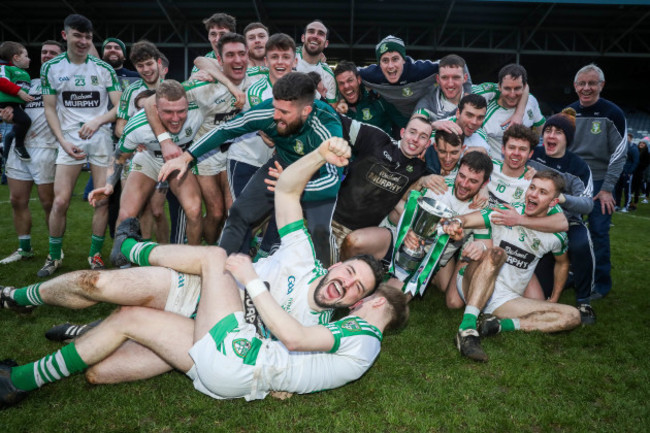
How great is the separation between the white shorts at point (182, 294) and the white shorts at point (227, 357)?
544 mm

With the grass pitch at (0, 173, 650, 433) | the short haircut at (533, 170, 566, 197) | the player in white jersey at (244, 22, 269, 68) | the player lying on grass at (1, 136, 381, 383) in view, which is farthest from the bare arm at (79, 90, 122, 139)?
the short haircut at (533, 170, 566, 197)

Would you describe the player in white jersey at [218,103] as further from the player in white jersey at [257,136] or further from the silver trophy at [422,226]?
the silver trophy at [422,226]

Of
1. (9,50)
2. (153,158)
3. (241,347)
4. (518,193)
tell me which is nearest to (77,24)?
(9,50)

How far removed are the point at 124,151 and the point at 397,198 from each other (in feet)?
10.0

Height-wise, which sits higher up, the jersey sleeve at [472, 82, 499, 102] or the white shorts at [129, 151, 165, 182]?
the jersey sleeve at [472, 82, 499, 102]

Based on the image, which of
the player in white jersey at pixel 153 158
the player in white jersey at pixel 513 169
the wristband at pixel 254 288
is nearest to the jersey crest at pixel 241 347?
the wristband at pixel 254 288

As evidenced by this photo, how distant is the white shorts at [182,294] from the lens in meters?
3.11

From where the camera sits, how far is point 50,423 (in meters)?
2.70

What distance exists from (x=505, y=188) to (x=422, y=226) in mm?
1150

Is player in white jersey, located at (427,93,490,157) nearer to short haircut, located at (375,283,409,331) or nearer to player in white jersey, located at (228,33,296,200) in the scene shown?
player in white jersey, located at (228,33,296,200)

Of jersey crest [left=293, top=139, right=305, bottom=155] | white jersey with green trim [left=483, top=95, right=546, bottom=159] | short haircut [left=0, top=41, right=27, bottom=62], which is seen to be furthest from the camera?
short haircut [left=0, top=41, right=27, bottom=62]

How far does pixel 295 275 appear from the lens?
3139mm

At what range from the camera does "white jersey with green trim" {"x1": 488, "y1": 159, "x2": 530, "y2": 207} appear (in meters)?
4.68

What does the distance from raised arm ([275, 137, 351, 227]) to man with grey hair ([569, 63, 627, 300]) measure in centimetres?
403
